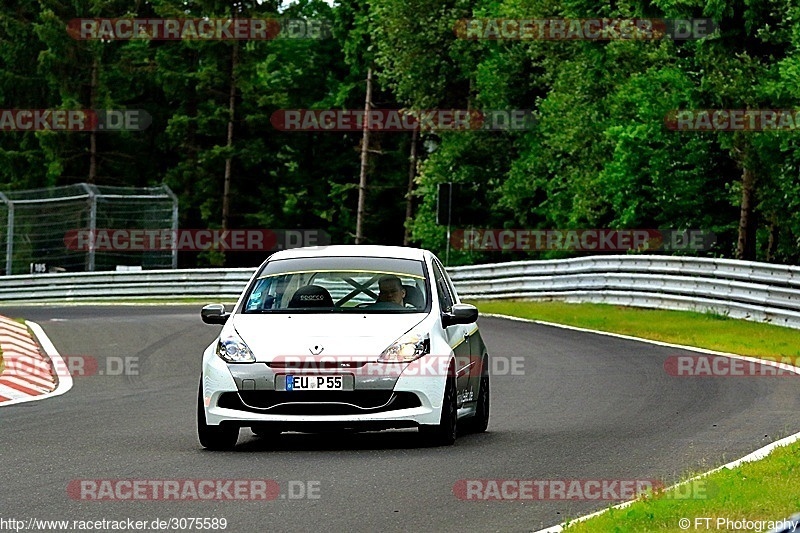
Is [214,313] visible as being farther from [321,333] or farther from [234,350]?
[321,333]

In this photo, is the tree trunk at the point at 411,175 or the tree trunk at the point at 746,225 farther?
the tree trunk at the point at 411,175

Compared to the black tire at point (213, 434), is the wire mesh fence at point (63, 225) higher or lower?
lower

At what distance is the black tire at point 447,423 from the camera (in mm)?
11719

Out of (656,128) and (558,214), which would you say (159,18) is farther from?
(656,128)

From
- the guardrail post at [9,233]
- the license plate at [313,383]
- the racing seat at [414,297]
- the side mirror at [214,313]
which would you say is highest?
the racing seat at [414,297]

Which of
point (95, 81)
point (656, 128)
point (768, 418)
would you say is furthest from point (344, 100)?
point (768, 418)

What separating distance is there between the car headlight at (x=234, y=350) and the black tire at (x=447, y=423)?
1.30m

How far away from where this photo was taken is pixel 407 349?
11.7m

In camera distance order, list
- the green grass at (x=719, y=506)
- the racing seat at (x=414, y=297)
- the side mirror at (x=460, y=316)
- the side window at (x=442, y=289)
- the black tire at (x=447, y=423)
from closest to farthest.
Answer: the green grass at (x=719, y=506), the black tire at (x=447, y=423), the side mirror at (x=460, y=316), the racing seat at (x=414, y=297), the side window at (x=442, y=289)

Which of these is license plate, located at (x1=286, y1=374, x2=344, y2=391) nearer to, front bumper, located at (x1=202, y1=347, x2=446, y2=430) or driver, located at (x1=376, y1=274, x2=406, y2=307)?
front bumper, located at (x1=202, y1=347, x2=446, y2=430)

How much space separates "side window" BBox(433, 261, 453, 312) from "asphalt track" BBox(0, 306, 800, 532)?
3.37 feet

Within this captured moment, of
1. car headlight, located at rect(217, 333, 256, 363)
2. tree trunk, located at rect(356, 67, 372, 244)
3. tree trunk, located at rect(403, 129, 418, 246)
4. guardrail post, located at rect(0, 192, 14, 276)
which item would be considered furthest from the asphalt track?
tree trunk, located at rect(403, 129, 418, 246)

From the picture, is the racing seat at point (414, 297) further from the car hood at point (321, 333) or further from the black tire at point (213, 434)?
the black tire at point (213, 434)

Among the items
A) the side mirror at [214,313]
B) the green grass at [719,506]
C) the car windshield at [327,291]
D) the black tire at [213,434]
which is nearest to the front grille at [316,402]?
the black tire at [213,434]
